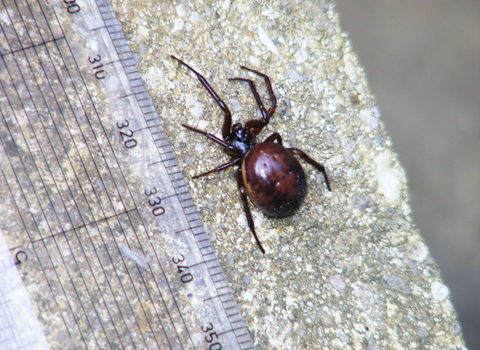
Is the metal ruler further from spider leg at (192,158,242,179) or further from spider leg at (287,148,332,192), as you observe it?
spider leg at (287,148,332,192)

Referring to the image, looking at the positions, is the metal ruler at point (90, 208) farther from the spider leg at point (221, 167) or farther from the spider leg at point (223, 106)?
the spider leg at point (223, 106)

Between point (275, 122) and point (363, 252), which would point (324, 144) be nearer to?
point (275, 122)

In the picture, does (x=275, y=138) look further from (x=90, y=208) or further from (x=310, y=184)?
(x=90, y=208)

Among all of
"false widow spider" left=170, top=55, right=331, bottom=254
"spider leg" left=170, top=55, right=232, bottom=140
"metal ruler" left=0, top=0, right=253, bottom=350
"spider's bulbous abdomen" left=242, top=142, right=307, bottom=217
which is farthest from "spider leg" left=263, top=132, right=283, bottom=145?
"metal ruler" left=0, top=0, right=253, bottom=350

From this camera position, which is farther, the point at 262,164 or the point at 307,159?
the point at 307,159

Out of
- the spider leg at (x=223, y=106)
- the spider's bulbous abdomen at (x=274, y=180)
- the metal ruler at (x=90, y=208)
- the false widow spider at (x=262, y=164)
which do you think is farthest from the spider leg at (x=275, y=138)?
the metal ruler at (x=90, y=208)

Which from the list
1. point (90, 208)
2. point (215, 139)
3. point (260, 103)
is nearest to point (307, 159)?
point (260, 103)

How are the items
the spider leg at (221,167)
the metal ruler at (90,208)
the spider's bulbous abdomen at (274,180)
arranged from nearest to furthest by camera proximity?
1. the metal ruler at (90,208)
2. the spider's bulbous abdomen at (274,180)
3. the spider leg at (221,167)
